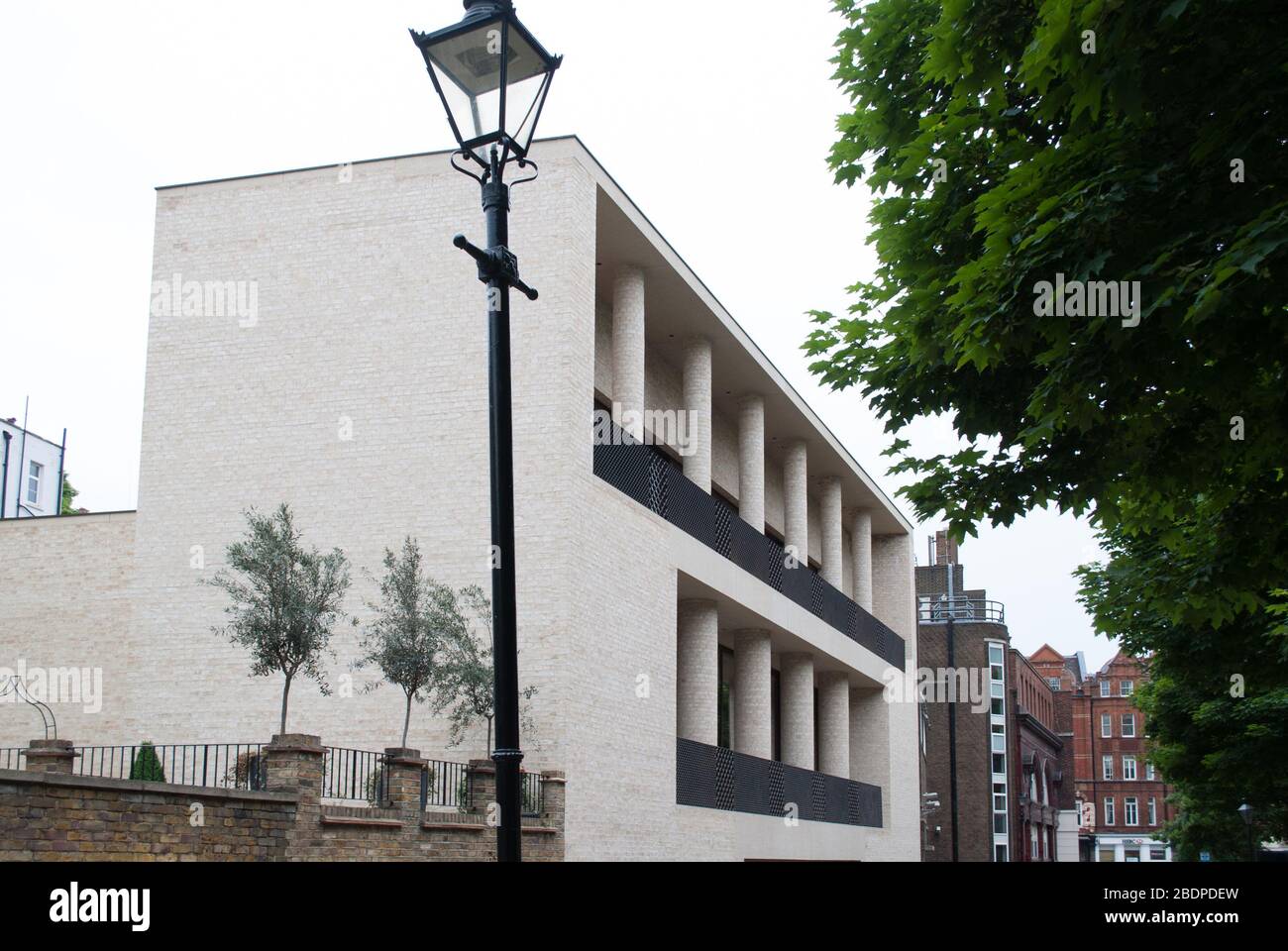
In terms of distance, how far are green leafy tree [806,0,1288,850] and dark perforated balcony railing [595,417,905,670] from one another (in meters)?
8.48

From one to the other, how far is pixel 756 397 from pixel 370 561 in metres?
11.6

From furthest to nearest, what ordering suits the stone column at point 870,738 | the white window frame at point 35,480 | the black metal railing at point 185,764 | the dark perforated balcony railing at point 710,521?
the white window frame at point 35,480 → the stone column at point 870,738 → the dark perforated balcony railing at point 710,521 → the black metal railing at point 185,764

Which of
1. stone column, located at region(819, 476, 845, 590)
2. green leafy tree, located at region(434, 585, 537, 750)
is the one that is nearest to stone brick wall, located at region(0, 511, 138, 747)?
green leafy tree, located at region(434, 585, 537, 750)

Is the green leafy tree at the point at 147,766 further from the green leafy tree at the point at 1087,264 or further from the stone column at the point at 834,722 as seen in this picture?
the stone column at the point at 834,722

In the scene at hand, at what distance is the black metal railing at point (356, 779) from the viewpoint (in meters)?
15.2

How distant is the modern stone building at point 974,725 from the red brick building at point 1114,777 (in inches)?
1303

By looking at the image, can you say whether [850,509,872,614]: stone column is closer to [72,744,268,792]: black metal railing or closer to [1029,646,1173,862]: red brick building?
[72,744,268,792]: black metal railing

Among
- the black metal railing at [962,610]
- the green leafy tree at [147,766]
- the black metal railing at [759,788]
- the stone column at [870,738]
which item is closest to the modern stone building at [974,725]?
the black metal railing at [962,610]

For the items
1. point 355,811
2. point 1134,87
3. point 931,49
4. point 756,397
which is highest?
point 756,397

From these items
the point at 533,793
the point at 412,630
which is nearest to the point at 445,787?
the point at 533,793
